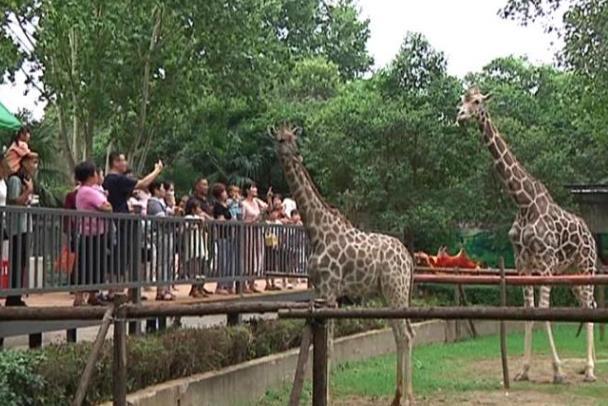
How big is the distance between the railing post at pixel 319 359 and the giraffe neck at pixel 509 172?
25.6 ft

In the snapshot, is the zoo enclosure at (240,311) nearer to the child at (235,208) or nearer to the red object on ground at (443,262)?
the child at (235,208)

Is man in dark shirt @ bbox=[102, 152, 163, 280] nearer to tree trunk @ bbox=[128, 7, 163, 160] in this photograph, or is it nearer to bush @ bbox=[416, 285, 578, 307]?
tree trunk @ bbox=[128, 7, 163, 160]

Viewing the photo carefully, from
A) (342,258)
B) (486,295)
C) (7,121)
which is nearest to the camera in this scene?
(342,258)

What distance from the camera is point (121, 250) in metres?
9.70

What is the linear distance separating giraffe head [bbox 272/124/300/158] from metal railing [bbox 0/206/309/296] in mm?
1408

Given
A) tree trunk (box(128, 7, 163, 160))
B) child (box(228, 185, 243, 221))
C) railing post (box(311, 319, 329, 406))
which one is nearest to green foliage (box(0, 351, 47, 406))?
railing post (box(311, 319, 329, 406))

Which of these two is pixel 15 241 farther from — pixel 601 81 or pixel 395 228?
pixel 395 228

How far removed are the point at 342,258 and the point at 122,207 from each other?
2.43 metres

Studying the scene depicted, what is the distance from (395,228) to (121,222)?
42.1 feet

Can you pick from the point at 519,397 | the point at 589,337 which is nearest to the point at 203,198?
the point at 519,397

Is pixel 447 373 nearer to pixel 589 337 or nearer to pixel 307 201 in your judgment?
pixel 589 337

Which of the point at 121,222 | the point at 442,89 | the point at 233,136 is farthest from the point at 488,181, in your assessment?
the point at 121,222

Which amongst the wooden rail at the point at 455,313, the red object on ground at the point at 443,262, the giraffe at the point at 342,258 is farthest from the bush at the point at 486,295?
the wooden rail at the point at 455,313

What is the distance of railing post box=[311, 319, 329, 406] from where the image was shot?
609 centimetres
